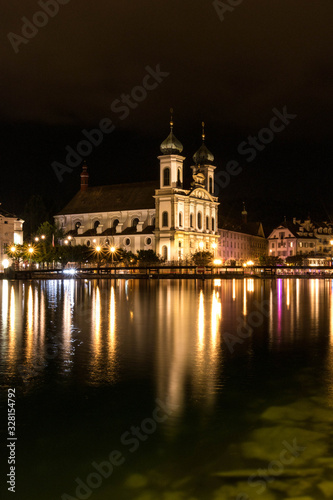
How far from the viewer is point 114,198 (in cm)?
12306

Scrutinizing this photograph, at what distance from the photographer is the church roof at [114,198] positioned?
385ft

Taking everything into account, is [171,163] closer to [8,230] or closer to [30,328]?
[8,230]

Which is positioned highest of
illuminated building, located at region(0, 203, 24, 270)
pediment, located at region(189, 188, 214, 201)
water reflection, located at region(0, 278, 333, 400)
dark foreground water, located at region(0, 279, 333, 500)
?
pediment, located at region(189, 188, 214, 201)

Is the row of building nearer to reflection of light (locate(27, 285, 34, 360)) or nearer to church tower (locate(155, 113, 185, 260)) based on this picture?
church tower (locate(155, 113, 185, 260))

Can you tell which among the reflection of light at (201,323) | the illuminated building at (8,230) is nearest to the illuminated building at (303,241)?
the illuminated building at (8,230)

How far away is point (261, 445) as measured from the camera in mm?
7047

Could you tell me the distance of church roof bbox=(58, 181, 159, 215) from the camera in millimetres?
117312

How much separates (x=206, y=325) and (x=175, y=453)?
11054 millimetres

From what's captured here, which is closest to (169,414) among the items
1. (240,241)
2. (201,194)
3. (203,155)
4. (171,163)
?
(171,163)

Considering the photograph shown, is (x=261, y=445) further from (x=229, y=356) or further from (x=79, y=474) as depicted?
(x=229, y=356)

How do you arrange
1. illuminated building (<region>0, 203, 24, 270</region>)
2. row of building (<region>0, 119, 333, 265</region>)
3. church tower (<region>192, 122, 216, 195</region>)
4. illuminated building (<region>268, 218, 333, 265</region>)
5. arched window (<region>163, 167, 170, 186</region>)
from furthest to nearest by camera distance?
illuminated building (<region>268, 218, 333, 265</region>) → church tower (<region>192, 122, 216, 195</region>) → arched window (<region>163, 167, 170, 186</region>) → row of building (<region>0, 119, 333, 265</region>) → illuminated building (<region>0, 203, 24, 270</region>)

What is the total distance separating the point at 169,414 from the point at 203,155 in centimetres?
11406

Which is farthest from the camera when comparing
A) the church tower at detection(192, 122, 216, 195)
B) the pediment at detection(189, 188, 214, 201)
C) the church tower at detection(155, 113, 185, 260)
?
the church tower at detection(192, 122, 216, 195)

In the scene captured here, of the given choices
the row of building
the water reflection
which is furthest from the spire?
the water reflection
